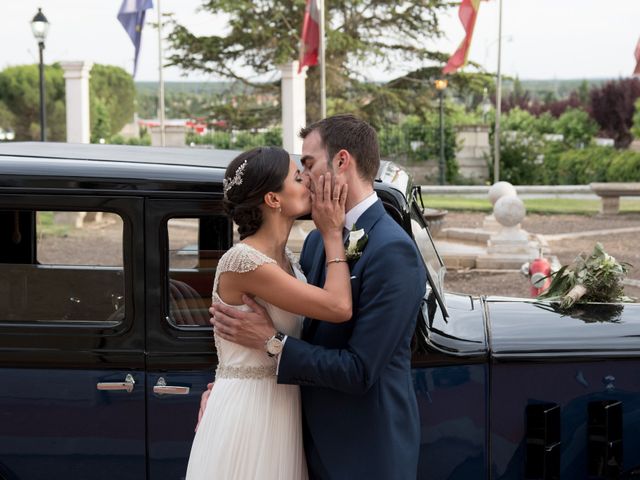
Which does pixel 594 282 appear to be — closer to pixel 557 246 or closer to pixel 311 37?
pixel 557 246

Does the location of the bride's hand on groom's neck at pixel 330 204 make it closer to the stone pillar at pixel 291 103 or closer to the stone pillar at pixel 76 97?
the stone pillar at pixel 291 103

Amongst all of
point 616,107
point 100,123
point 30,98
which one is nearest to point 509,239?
point 100,123

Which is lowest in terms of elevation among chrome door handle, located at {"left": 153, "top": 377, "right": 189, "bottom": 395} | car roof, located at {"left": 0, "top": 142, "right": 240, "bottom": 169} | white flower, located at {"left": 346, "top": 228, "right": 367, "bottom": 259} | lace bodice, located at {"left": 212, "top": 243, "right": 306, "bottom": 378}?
chrome door handle, located at {"left": 153, "top": 377, "right": 189, "bottom": 395}

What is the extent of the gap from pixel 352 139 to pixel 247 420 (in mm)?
826

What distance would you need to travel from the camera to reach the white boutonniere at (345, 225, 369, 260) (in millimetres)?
2732

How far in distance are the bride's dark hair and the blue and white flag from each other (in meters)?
23.0

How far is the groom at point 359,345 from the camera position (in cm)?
262

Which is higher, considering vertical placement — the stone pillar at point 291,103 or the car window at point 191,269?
the stone pillar at point 291,103

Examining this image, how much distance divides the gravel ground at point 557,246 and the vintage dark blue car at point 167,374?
7.24 meters

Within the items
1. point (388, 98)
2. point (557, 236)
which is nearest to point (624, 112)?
point (388, 98)

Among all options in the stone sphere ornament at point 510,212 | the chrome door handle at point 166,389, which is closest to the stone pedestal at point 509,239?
the stone sphere ornament at point 510,212

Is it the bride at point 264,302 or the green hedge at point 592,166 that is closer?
the bride at point 264,302

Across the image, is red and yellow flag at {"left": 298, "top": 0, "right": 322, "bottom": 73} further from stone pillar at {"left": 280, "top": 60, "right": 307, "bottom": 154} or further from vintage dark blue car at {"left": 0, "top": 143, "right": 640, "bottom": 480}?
vintage dark blue car at {"left": 0, "top": 143, "right": 640, "bottom": 480}

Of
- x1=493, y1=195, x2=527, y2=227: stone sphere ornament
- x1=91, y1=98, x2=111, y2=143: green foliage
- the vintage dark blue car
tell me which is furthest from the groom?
x1=91, y1=98, x2=111, y2=143: green foliage
